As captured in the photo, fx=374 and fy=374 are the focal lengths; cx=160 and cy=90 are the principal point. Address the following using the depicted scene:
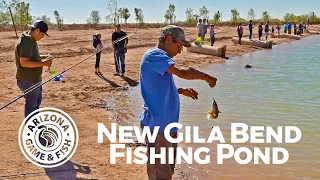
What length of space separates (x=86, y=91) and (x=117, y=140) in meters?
4.26

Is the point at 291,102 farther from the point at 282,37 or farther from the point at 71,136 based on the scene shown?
the point at 282,37

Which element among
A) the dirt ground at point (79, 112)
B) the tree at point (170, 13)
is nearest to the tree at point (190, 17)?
the tree at point (170, 13)

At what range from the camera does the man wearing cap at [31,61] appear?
503cm

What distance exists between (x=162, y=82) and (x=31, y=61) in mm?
2552

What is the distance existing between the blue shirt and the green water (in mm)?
2264

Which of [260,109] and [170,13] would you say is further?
[170,13]

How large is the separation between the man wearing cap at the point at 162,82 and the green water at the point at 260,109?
7.27 feet

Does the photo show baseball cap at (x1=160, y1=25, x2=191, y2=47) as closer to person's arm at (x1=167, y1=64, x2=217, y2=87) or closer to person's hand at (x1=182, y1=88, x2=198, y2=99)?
person's arm at (x1=167, y1=64, x2=217, y2=87)

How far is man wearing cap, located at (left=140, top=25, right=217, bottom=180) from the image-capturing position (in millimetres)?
3166

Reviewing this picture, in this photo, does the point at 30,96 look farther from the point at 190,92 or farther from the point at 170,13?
the point at 170,13

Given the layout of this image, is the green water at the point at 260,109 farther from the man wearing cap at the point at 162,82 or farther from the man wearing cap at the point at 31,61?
the man wearing cap at the point at 31,61

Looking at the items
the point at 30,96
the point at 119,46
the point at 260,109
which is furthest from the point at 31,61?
the point at 119,46

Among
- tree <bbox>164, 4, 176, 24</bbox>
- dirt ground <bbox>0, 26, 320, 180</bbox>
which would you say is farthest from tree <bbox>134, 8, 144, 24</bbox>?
dirt ground <bbox>0, 26, 320, 180</bbox>

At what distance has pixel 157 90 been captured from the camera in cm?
329
